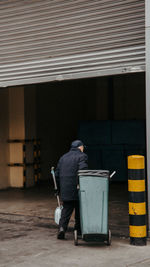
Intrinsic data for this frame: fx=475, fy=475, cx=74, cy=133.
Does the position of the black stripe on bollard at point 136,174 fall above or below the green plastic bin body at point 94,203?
above

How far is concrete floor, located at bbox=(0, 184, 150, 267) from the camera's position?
20.8 ft

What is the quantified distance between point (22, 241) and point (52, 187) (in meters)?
7.24

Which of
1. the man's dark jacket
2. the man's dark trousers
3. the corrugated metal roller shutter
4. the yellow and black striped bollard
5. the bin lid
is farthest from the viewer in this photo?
the corrugated metal roller shutter

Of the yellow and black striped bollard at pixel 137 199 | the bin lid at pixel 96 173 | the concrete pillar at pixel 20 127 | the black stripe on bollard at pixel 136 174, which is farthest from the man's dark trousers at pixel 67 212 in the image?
the concrete pillar at pixel 20 127

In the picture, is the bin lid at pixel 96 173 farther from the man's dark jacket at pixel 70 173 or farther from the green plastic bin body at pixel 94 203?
the man's dark jacket at pixel 70 173

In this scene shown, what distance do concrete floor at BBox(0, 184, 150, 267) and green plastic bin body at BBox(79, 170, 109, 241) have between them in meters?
0.27

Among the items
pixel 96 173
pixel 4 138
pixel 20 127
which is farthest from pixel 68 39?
pixel 4 138

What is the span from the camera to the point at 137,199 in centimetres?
Result: 714

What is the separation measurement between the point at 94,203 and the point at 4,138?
7815 mm

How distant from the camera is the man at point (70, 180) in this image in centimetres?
742

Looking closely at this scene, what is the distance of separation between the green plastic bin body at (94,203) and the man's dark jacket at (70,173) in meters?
0.36

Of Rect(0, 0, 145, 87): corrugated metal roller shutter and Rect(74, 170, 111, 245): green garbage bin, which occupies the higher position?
Rect(0, 0, 145, 87): corrugated metal roller shutter

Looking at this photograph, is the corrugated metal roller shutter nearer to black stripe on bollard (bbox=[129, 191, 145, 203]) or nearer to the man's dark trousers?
black stripe on bollard (bbox=[129, 191, 145, 203])

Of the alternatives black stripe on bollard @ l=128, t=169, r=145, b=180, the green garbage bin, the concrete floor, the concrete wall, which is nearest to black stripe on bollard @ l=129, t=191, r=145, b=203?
black stripe on bollard @ l=128, t=169, r=145, b=180
